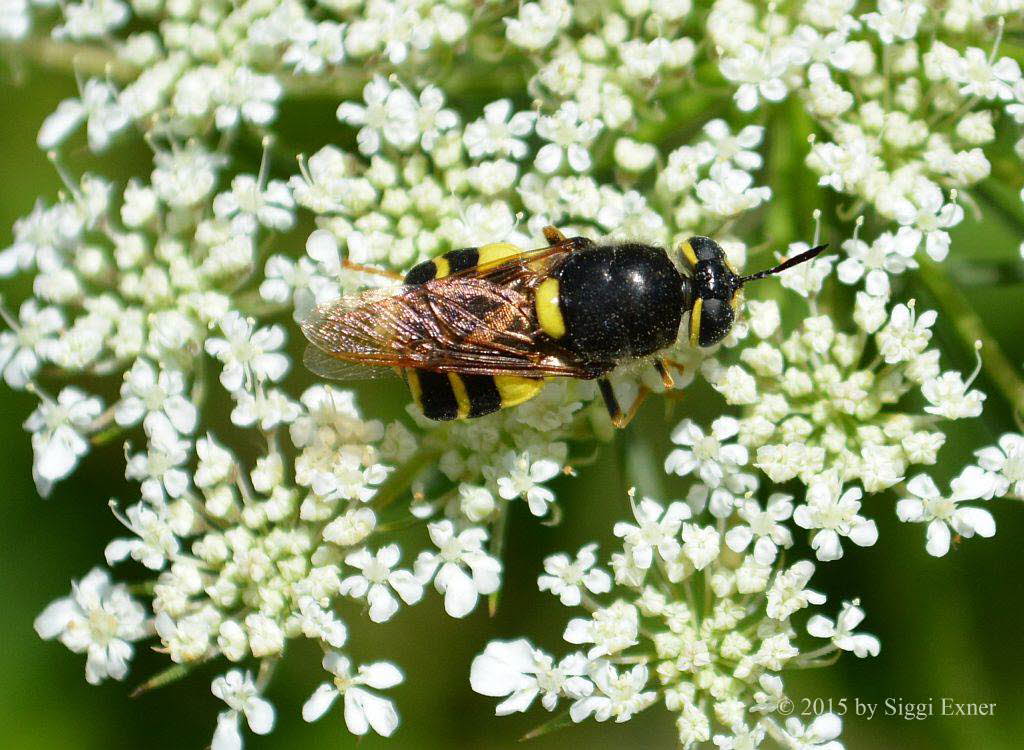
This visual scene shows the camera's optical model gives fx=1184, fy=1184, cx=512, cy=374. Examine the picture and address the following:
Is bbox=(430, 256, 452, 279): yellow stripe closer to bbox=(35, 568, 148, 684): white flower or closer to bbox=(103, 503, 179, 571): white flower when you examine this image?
bbox=(103, 503, 179, 571): white flower

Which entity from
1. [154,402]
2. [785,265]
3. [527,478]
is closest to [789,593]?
[527,478]

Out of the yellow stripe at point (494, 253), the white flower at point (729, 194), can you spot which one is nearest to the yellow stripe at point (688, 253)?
the white flower at point (729, 194)

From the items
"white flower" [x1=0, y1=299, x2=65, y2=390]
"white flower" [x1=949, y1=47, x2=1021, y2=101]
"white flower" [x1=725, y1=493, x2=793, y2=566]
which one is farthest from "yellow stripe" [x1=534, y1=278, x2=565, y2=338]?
"white flower" [x1=0, y1=299, x2=65, y2=390]

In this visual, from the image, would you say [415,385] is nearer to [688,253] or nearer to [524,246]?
[524,246]

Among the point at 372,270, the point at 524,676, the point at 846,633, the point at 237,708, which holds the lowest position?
the point at 846,633

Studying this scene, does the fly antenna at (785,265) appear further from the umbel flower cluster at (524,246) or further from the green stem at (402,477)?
the green stem at (402,477)

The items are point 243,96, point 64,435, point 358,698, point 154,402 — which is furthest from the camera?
point 243,96
